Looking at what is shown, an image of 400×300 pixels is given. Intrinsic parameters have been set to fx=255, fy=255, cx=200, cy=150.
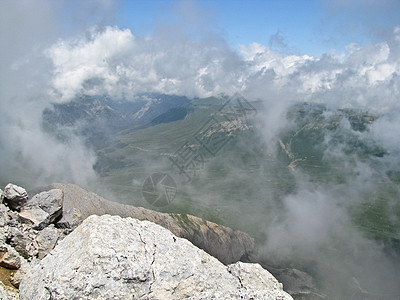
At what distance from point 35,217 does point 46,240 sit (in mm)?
3711

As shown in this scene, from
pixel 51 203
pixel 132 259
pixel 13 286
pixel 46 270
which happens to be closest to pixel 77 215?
pixel 51 203

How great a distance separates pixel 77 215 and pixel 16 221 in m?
9.58

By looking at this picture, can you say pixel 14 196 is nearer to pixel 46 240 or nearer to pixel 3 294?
pixel 46 240

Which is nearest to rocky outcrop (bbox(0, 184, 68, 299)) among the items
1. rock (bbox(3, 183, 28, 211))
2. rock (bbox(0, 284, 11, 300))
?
rock (bbox(3, 183, 28, 211))

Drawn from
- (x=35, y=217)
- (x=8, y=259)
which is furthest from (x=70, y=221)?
(x=8, y=259)

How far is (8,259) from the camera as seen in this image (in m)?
20.2

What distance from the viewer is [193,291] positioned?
1647 cm

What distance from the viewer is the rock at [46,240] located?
2612 centimetres

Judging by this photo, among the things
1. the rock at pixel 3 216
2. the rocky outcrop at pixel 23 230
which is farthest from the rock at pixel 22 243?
the rock at pixel 3 216

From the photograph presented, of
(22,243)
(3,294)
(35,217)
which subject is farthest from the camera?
(35,217)

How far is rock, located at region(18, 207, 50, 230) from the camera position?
28.8 m

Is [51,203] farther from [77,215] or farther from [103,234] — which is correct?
[103,234]

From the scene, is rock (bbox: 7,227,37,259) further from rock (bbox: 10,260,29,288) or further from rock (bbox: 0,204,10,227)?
rock (bbox: 10,260,29,288)

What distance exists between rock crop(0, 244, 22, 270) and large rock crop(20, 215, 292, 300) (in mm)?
3631
